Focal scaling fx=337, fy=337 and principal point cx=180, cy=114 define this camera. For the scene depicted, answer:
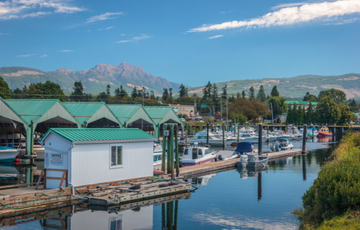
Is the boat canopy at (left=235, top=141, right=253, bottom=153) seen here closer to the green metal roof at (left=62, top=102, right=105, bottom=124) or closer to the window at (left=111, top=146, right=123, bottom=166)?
the green metal roof at (left=62, top=102, right=105, bottom=124)

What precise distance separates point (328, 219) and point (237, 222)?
6.02 m

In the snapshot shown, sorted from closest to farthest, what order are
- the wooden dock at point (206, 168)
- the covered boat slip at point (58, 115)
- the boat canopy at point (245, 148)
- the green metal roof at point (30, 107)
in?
the wooden dock at point (206, 168)
the covered boat slip at point (58, 115)
the green metal roof at point (30, 107)
the boat canopy at point (245, 148)

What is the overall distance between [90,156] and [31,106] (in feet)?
98.1

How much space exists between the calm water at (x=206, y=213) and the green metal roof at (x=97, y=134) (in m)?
4.09

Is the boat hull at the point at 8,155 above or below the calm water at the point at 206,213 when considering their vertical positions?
above

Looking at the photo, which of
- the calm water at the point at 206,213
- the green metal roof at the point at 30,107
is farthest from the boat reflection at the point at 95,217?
the green metal roof at the point at 30,107

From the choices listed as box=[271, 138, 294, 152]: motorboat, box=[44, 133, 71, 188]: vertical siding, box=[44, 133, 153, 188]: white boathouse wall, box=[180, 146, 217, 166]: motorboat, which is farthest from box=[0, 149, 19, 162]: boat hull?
box=[271, 138, 294, 152]: motorboat

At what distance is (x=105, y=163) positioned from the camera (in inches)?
835

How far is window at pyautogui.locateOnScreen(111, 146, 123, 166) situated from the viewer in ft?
71.9

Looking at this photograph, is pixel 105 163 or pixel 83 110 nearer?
pixel 105 163

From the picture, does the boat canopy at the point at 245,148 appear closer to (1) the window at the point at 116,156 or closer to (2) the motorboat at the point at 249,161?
(2) the motorboat at the point at 249,161

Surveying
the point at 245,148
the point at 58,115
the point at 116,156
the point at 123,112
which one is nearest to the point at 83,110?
the point at 58,115

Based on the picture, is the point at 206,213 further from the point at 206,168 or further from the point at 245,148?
the point at 245,148

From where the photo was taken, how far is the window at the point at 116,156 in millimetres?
21922
